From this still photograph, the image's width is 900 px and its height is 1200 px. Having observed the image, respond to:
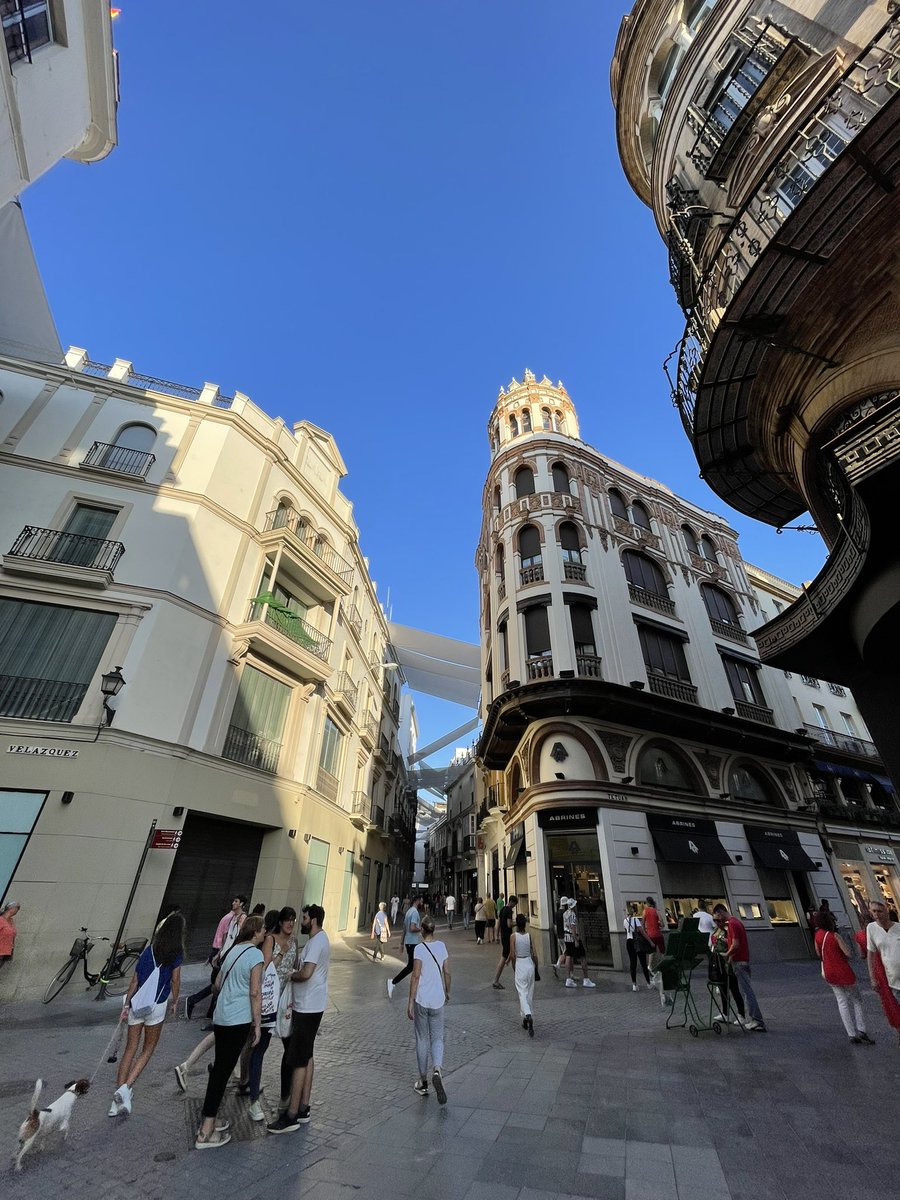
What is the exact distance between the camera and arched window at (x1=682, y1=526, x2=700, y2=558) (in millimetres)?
25342

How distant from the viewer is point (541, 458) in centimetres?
2373

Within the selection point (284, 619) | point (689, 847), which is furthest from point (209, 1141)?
point (689, 847)

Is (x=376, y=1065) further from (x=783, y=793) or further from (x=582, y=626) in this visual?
(x=783, y=793)

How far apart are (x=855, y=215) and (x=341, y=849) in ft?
77.6

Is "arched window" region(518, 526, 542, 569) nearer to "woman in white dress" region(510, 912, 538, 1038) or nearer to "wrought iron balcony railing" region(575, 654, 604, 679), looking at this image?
"wrought iron balcony railing" region(575, 654, 604, 679)

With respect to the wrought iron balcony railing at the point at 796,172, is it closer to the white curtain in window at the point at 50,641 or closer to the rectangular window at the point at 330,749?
the white curtain in window at the point at 50,641

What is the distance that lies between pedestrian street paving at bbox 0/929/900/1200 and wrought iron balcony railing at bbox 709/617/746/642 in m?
17.0

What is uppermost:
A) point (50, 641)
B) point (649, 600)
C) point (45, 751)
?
point (649, 600)

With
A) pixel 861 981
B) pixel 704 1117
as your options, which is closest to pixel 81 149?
pixel 704 1117

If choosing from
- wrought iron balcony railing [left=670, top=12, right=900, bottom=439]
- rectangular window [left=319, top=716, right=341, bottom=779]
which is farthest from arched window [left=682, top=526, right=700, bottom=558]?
rectangular window [left=319, top=716, right=341, bottom=779]

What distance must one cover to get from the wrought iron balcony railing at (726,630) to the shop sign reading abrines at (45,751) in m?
23.0

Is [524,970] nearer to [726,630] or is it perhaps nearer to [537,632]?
[537,632]

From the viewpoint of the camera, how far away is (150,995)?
16.1ft

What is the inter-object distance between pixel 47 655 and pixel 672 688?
64.3ft
